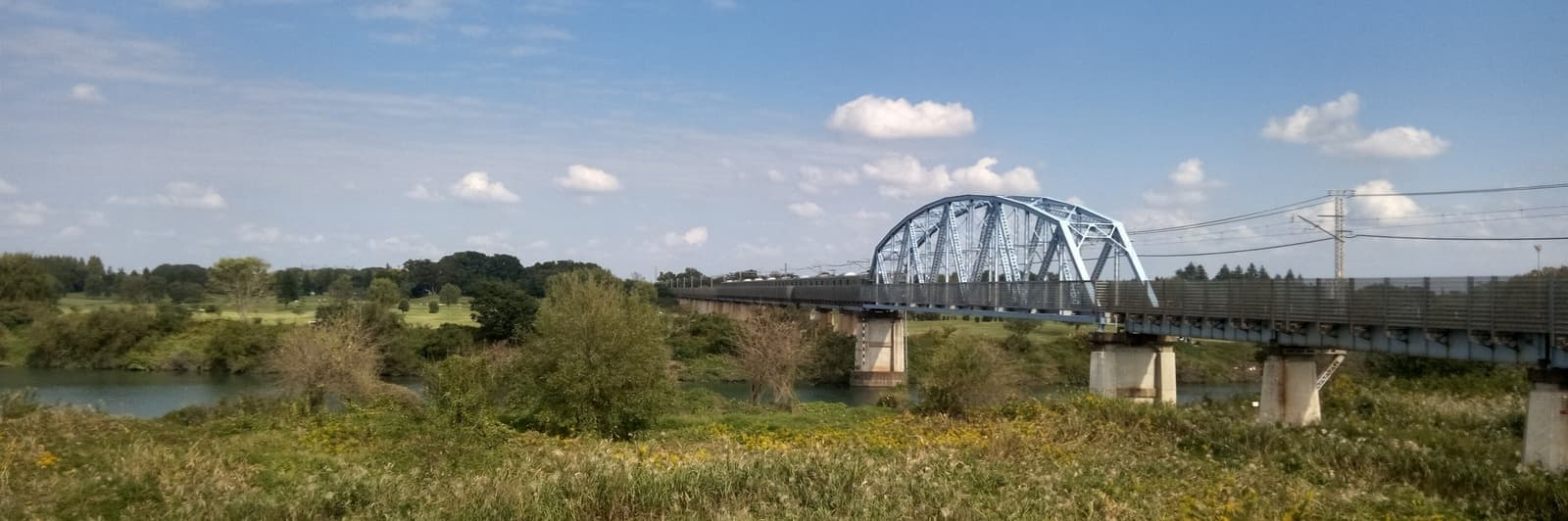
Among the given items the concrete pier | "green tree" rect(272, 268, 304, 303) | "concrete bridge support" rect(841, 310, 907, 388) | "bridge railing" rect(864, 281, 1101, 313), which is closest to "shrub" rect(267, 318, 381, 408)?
"bridge railing" rect(864, 281, 1101, 313)

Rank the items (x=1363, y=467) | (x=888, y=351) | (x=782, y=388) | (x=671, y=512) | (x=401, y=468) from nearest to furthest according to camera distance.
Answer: (x=671, y=512), (x=401, y=468), (x=1363, y=467), (x=782, y=388), (x=888, y=351)

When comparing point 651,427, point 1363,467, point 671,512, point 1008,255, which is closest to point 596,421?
point 651,427

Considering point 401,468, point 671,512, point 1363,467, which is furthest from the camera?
point 1363,467

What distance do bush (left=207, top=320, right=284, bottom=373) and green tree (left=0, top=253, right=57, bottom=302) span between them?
70.1 ft

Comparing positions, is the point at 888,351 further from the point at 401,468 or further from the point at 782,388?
the point at 401,468

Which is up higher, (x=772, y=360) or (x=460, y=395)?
(x=460, y=395)

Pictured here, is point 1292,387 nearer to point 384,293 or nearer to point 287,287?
point 384,293

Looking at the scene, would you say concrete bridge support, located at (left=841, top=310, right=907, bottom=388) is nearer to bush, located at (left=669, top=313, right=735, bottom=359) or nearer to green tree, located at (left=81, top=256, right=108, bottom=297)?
bush, located at (left=669, top=313, right=735, bottom=359)

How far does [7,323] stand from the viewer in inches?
2817

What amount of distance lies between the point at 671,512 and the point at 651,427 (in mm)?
14809

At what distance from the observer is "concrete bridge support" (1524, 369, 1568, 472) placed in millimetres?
18766

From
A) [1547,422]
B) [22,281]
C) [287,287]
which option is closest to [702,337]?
[22,281]

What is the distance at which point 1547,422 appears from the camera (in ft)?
62.5

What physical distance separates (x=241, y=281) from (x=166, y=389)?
45.3 metres
